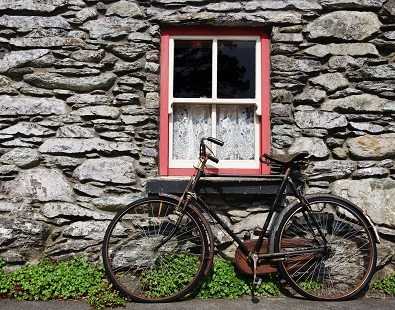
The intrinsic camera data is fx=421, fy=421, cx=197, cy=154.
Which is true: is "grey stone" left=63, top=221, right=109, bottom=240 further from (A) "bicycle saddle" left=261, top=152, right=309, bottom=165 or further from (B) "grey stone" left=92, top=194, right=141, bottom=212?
(A) "bicycle saddle" left=261, top=152, right=309, bottom=165

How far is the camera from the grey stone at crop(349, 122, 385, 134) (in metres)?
4.12

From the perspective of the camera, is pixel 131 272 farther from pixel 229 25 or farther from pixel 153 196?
pixel 229 25

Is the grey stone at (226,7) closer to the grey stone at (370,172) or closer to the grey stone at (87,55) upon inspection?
the grey stone at (87,55)

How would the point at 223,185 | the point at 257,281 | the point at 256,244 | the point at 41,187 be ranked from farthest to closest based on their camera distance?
1. the point at 41,187
2. the point at 223,185
3. the point at 256,244
4. the point at 257,281

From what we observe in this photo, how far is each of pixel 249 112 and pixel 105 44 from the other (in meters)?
1.60

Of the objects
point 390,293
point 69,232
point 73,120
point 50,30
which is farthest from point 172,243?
point 50,30

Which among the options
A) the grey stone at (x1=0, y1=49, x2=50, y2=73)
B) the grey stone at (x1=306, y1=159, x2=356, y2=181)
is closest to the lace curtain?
the grey stone at (x1=306, y1=159, x2=356, y2=181)

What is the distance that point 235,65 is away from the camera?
438 centimetres

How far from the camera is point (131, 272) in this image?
13.0 ft

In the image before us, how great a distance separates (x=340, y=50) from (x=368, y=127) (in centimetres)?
81

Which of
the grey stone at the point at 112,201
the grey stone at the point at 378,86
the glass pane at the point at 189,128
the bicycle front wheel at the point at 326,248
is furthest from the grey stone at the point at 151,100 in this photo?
the grey stone at the point at 378,86

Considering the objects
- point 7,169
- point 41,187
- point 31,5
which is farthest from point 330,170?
point 31,5

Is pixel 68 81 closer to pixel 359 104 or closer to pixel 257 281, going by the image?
pixel 257 281

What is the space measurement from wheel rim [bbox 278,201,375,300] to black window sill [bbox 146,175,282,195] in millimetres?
375
